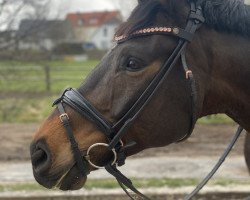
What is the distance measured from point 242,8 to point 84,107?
919mm

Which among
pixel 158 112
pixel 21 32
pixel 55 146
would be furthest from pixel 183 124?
pixel 21 32

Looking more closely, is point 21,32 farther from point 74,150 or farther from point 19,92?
point 74,150

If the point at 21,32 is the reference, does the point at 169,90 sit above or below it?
above

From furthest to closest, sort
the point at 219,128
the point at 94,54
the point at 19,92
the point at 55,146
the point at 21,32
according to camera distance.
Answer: the point at 94,54 < the point at 19,92 < the point at 21,32 < the point at 219,128 < the point at 55,146

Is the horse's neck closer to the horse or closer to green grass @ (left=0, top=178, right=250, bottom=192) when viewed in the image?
the horse

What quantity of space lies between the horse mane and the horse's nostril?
67 cm

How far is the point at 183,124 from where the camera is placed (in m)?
2.23

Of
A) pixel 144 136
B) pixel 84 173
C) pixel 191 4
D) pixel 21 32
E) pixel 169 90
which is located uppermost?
pixel 191 4

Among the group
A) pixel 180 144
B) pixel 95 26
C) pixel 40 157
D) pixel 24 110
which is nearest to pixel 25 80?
pixel 24 110

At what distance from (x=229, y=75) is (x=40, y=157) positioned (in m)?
1.01

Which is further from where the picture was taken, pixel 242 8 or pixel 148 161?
pixel 148 161

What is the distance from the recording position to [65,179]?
2229 millimetres

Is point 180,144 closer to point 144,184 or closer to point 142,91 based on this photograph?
point 144,184

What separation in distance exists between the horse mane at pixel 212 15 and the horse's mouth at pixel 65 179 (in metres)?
0.72
